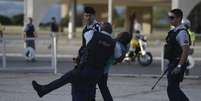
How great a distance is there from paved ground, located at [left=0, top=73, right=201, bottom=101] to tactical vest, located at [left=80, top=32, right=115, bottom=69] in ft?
13.0

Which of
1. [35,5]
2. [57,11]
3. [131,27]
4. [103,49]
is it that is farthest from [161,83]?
[57,11]

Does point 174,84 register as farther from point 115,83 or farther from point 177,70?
point 115,83

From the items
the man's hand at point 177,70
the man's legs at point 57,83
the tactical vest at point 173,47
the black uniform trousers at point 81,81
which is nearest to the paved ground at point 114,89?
the tactical vest at point 173,47

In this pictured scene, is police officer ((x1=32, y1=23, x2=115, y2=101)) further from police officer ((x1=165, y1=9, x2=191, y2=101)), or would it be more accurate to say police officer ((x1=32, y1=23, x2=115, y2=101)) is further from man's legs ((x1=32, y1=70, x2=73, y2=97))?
police officer ((x1=165, y1=9, x2=191, y2=101))

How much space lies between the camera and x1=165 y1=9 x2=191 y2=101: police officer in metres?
10.1

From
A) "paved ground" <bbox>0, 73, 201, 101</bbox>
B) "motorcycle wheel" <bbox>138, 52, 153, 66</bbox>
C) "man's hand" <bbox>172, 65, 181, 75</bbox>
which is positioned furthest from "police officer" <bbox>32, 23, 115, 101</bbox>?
"motorcycle wheel" <bbox>138, 52, 153, 66</bbox>

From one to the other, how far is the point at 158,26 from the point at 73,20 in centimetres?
2213

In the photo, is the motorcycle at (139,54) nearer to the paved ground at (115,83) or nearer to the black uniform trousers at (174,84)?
the paved ground at (115,83)

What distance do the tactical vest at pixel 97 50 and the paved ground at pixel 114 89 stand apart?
156 inches

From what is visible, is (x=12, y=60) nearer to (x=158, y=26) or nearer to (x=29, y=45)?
(x=29, y=45)

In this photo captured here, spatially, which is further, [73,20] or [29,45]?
[73,20]

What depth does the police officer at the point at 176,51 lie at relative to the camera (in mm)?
10059

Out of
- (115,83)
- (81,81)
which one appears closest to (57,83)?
(81,81)

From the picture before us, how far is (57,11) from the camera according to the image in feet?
183
